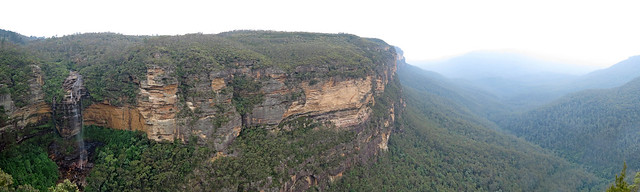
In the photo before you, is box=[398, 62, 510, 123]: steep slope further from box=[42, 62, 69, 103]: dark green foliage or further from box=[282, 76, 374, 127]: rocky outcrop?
box=[42, 62, 69, 103]: dark green foliage

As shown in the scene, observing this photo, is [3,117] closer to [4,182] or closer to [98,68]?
[4,182]

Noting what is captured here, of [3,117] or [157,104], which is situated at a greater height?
[157,104]

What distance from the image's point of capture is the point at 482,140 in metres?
45.8

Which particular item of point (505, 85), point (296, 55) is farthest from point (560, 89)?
point (296, 55)

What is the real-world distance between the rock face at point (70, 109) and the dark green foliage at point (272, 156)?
9.42 m

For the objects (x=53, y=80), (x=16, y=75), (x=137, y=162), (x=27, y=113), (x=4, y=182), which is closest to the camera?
(x=4, y=182)

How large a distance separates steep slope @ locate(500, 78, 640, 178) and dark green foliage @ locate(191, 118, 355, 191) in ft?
154

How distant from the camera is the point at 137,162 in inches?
725

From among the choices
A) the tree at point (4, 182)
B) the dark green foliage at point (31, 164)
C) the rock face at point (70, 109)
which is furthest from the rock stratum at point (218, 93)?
the tree at point (4, 182)

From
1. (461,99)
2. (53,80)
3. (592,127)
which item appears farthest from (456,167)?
(461,99)

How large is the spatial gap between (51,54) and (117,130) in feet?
33.7

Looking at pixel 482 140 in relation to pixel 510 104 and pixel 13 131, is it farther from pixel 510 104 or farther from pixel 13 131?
pixel 510 104

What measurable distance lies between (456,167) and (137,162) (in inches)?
1361

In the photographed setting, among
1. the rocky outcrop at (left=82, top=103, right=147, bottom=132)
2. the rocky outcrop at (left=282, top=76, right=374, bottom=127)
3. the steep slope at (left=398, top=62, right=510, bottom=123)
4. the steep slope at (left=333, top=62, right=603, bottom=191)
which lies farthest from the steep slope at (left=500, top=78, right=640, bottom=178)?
the rocky outcrop at (left=82, top=103, right=147, bottom=132)
